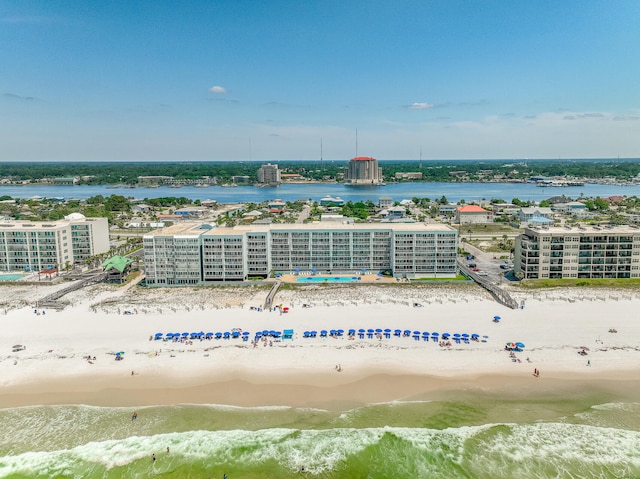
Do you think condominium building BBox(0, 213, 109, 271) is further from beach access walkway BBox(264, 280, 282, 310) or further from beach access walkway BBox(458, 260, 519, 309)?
beach access walkway BBox(458, 260, 519, 309)

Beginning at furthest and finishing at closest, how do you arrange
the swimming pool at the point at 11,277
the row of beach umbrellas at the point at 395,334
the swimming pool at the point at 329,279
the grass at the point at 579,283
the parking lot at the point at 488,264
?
the swimming pool at the point at 11,277 < the parking lot at the point at 488,264 < the swimming pool at the point at 329,279 < the grass at the point at 579,283 < the row of beach umbrellas at the point at 395,334

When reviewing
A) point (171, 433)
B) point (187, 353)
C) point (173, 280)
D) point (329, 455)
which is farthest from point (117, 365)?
point (173, 280)

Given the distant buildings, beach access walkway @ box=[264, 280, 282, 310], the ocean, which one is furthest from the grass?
the distant buildings

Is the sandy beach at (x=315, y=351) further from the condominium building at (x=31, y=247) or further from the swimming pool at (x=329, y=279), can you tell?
the condominium building at (x=31, y=247)

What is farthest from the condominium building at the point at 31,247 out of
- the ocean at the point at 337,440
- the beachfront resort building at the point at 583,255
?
the beachfront resort building at the point at 583,255

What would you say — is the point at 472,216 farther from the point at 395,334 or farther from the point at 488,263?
the point at 395,334

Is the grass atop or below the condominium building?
below
